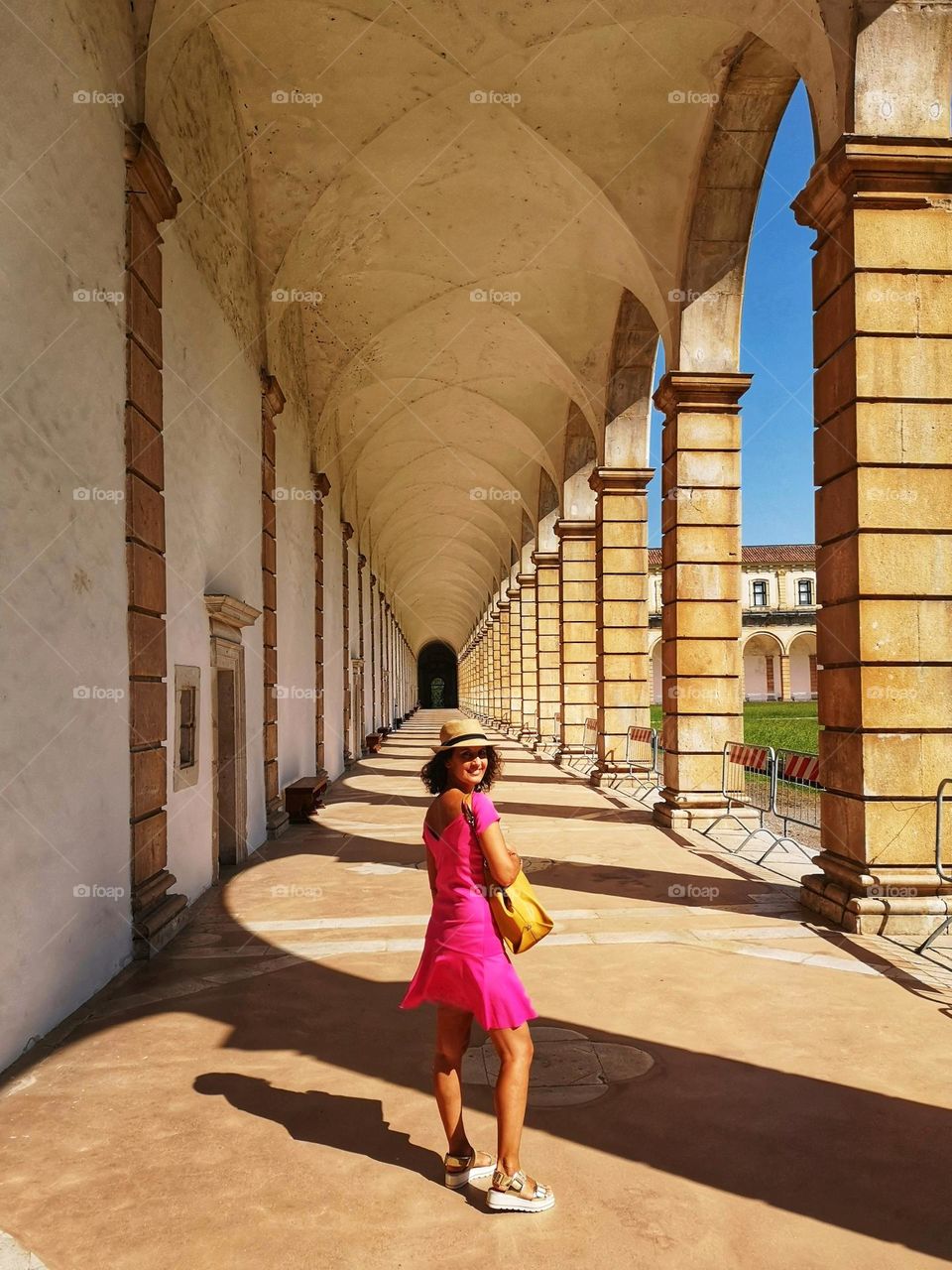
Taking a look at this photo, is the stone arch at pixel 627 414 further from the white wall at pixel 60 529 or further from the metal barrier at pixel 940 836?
the white wall at pixel 60 529

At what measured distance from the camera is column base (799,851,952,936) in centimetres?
589

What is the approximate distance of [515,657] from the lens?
32688mm

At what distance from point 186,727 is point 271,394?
16.1 ft

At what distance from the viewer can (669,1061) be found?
3949 mm

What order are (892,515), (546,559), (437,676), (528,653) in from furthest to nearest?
1. (437,676)
2. (528,653)
3. (546,559)
4. (892,515)

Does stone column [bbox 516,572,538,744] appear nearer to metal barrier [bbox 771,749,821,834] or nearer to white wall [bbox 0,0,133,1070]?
metal barrier [bbox 771,749,821,834]

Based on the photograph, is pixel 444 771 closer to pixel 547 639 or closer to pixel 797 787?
pixel 797 787

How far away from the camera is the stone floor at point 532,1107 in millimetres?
2691

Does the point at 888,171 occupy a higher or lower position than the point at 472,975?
higher

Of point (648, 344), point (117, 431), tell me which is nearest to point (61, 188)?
point (117, 431)

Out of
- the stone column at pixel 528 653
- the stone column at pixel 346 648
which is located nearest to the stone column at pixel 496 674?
the stone column at pixel 528 653

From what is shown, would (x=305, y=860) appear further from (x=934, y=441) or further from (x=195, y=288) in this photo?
(x=934, y=441)

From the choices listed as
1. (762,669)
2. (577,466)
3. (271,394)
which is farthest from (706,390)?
(762,669)

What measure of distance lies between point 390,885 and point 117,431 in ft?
13.9
